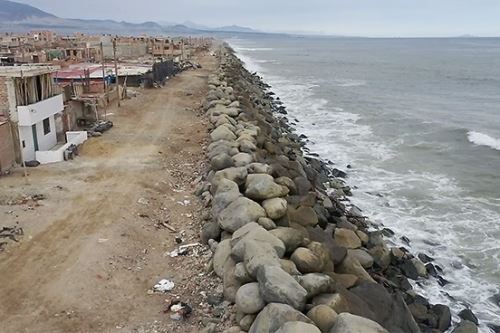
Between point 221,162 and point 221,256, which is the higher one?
point 221,162

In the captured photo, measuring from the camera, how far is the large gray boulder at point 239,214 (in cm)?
1031

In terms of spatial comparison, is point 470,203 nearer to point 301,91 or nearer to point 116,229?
point 116,229

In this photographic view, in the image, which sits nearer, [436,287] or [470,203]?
[436,287]

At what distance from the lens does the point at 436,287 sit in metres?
13.0

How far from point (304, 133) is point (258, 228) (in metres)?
21.4

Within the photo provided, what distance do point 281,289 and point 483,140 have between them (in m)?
26.0

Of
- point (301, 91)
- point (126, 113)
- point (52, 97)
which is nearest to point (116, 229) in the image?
point (52, 97)

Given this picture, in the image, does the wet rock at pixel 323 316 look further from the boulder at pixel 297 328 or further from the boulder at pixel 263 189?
the boulder at pixel 263 189

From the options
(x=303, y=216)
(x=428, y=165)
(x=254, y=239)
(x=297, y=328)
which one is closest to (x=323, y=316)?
(x=297, y=328)

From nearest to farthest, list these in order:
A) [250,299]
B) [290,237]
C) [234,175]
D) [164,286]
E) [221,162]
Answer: [250,299] < [290,237] < [164,286] < [234,175] < [221,162]

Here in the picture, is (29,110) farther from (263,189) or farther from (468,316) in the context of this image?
(468,316)

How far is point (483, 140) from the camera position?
98.1ft

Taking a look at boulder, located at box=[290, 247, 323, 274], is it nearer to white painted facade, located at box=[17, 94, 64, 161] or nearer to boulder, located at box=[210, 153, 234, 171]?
boulder, located at box=[210, 153, 234, 171]

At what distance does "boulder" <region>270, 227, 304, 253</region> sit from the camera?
9.27 meters
